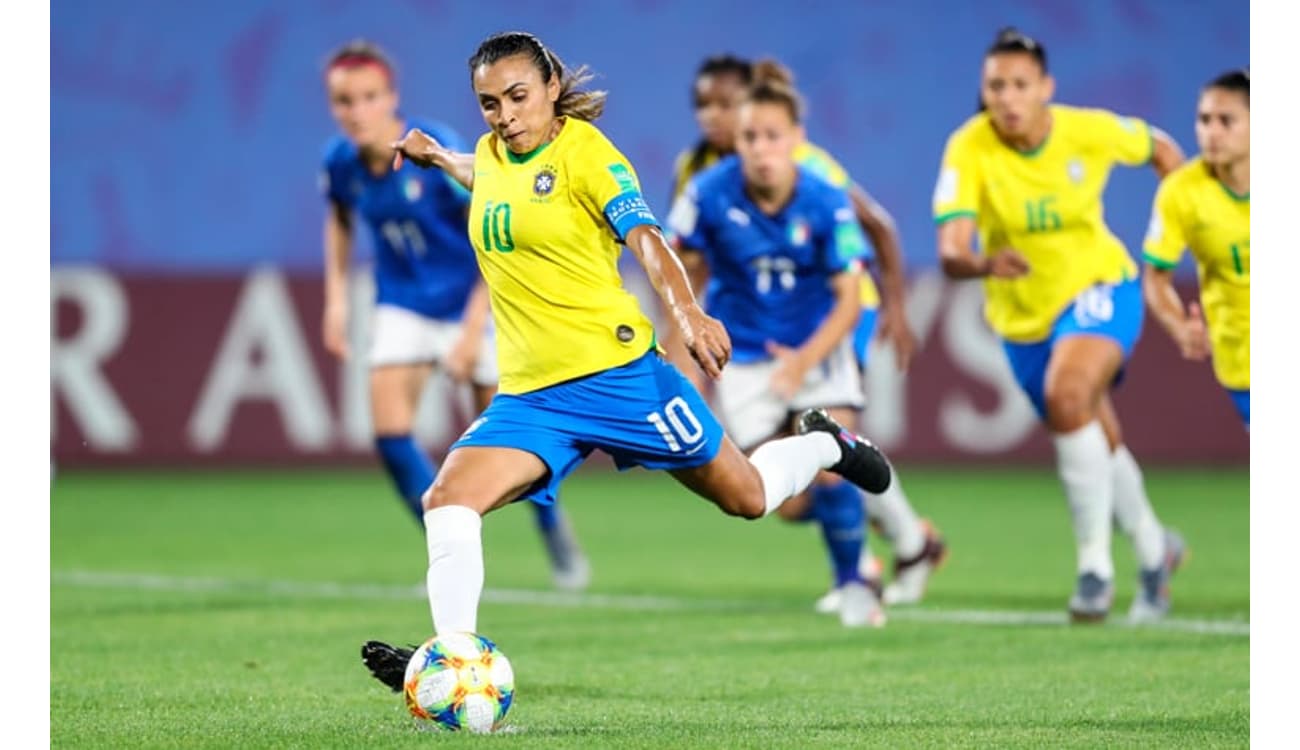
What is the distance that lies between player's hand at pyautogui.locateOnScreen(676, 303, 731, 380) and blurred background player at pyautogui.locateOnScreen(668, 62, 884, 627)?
3.09 m

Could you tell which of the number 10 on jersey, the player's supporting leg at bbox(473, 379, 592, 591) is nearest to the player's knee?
the player's supporting leg at bbox(473, 379, 592, 591)

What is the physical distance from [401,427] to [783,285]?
5.48 ft

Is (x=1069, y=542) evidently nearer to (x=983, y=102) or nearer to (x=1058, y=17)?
(x=983, y=102)

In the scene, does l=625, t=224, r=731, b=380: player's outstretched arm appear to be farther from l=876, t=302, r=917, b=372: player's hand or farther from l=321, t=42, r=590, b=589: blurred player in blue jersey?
l=321, t=42, r=590, b=589: blurred player in blue jersey

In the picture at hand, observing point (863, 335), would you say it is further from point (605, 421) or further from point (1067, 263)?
point (605, 421)

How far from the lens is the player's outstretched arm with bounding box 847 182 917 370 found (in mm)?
9281

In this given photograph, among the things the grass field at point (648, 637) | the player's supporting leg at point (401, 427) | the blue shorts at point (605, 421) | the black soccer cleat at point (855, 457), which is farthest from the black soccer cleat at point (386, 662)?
the player's supporting leg at point (401, 427)

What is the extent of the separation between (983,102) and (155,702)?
166 inches

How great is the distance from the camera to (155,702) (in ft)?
21.3

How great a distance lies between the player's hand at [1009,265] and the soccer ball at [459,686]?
3212mm

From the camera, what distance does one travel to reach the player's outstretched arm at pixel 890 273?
928 centimetres

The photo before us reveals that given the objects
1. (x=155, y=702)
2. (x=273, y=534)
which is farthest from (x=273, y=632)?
(x=273, y=534)

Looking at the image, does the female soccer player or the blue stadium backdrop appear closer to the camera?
the female soccer player

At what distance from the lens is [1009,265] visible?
8.38m
